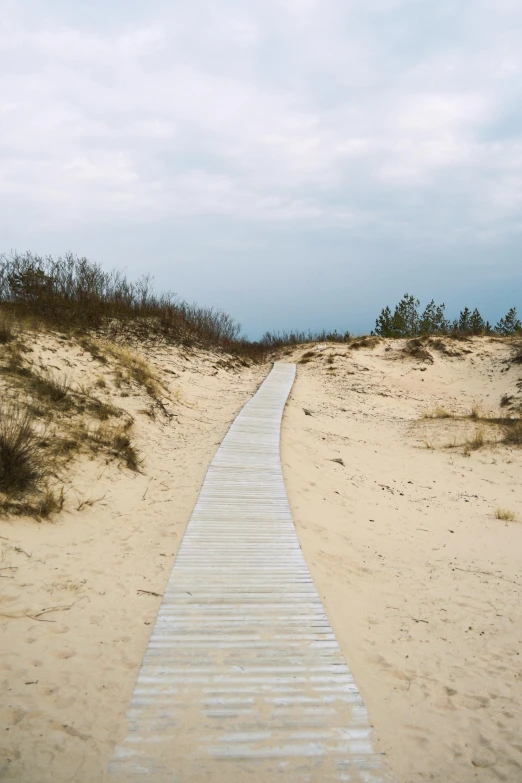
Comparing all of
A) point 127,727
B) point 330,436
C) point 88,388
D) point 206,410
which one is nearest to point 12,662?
point 127,727

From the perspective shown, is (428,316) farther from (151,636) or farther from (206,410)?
(151,636)

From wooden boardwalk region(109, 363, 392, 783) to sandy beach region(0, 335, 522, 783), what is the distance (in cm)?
18

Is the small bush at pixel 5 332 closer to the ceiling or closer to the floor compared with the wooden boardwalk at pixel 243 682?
closer to the ceiling

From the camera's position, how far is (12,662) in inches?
110

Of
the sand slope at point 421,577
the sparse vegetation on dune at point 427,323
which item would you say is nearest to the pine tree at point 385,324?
the sparse vegetation on dune at point 427,323

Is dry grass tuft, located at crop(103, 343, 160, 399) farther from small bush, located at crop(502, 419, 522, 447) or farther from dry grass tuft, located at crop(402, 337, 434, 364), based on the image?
dry grass tuft, located at crop(402, 337, 434, 364)

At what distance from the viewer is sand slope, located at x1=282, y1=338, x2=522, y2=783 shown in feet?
8.24

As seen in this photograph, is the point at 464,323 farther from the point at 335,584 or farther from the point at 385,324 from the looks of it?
the point at 335,584

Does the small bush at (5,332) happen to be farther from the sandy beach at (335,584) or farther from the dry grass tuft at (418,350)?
the dry grass tuft at (418,350)

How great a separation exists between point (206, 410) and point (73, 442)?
16.3ft

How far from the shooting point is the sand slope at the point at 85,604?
7.48 feet

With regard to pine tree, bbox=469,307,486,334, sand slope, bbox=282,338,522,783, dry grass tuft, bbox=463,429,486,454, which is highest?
pine tree, bbox=469,307,486,334

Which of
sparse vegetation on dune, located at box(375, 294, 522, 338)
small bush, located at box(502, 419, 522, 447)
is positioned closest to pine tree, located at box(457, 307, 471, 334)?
sparse vegetation on dune, located at box(375, 294, 522, 338)

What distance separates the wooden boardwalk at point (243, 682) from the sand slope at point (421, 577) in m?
0.25
